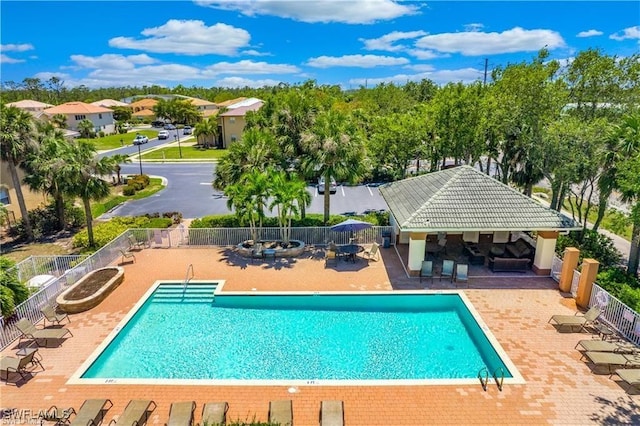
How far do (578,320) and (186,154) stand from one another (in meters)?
58.9

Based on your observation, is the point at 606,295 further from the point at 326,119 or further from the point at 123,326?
the point at 123,326

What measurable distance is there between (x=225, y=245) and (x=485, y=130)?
879 inches

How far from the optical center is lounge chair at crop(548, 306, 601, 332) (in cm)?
1523

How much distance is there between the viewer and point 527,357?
546 inches

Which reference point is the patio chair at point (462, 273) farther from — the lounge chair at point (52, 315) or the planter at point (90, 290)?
the lounge chair at point (52, 315)

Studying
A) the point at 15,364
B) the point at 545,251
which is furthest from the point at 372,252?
the point at 15,364

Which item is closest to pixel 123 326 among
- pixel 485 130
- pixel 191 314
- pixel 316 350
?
pixel 191 314

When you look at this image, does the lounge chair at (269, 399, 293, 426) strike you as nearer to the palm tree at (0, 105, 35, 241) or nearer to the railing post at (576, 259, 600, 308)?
the railing post at (576, 259, 600, 308)

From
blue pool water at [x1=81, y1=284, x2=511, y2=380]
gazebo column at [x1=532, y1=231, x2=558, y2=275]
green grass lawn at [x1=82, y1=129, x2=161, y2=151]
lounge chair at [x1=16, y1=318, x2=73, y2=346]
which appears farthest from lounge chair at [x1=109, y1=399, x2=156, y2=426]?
green grass lawn at [x1=82, y1=129, x2=161, y2=151]

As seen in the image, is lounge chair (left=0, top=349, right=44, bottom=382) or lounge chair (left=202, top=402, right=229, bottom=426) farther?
lounge chair (left=0, top=349, right=44, bottom=382)

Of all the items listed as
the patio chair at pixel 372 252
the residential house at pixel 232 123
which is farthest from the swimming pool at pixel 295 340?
the residential house at pixel 232 123

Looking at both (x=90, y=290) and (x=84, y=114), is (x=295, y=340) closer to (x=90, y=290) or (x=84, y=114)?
(x=90, y=290)

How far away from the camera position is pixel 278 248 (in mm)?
23500

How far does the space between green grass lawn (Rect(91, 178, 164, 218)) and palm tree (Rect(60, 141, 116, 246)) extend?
33.6ft
